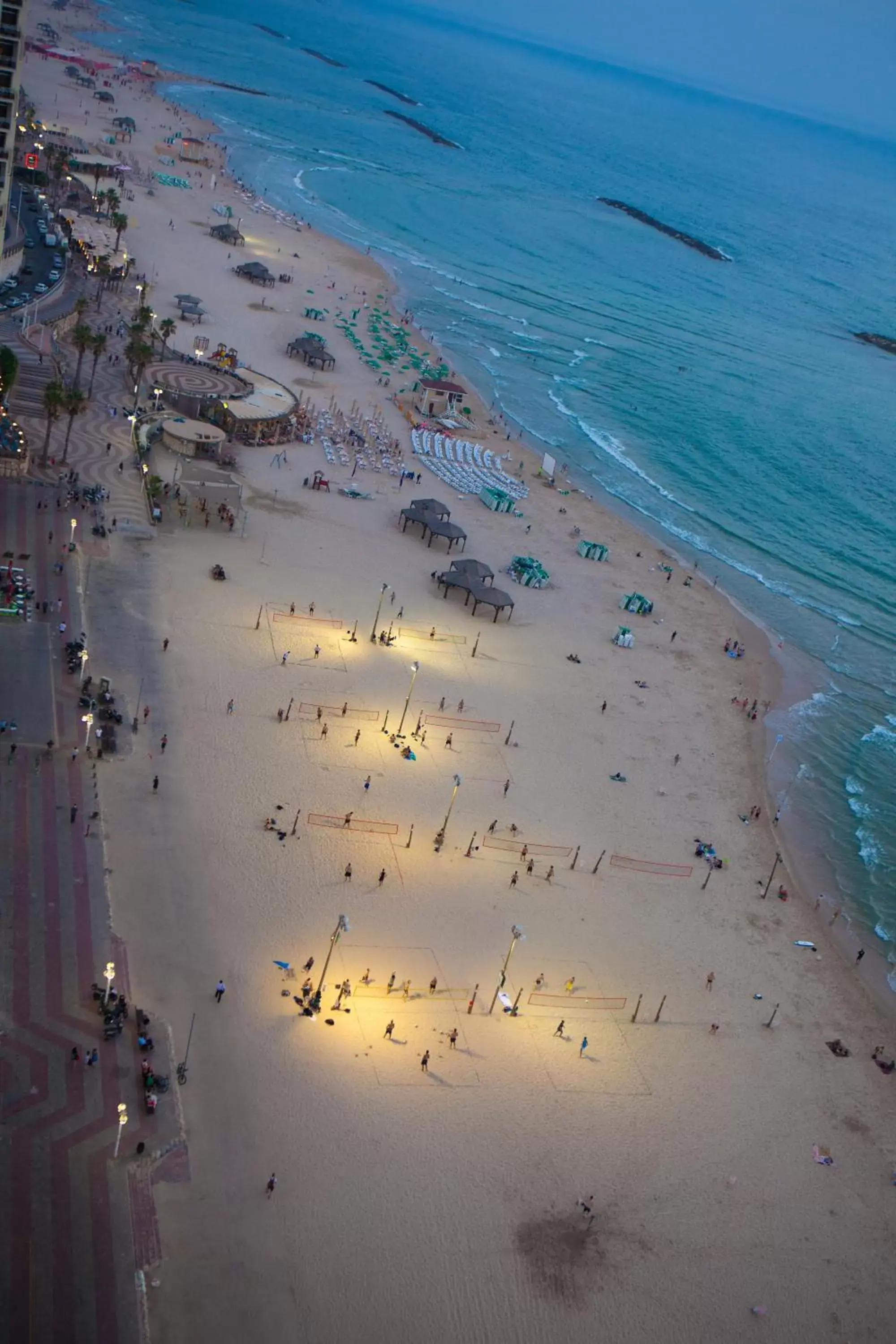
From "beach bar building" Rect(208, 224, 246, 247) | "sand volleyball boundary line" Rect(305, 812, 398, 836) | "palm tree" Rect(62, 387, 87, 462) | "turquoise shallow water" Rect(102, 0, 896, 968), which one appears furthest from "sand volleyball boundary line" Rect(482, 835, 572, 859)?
"beach bar building" Rect(208, 224, 246, 247)

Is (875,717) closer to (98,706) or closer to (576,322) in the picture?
(98,706)

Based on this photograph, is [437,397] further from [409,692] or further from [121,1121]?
[121,1121]

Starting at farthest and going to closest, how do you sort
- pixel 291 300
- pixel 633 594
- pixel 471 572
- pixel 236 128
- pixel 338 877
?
pixel 236 128 < pixel 291 300 < pixel 633 594 < pixel 471 572 < pixel 338 877

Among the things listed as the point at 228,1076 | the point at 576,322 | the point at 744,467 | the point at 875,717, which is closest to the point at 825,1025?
the point at 228,1076

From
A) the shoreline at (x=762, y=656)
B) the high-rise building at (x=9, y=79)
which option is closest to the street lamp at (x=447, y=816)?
the shoreline at (x=762, y=656)

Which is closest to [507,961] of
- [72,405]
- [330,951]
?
[330,951]

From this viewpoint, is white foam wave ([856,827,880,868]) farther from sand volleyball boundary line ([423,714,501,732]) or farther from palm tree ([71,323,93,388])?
palm tree ([71,323,93,388])
